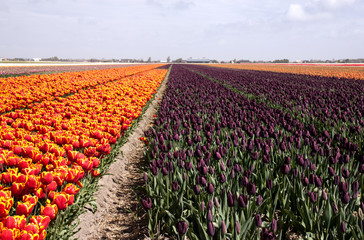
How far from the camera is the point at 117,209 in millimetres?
4199

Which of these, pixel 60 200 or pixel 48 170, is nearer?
pixel 60 200

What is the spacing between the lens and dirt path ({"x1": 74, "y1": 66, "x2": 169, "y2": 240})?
11.5 feet

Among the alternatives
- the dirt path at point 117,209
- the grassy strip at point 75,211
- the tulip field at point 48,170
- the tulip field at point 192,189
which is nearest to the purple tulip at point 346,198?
the tulip field at point 192,189

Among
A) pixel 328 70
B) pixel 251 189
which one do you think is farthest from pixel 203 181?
pixel 328 70

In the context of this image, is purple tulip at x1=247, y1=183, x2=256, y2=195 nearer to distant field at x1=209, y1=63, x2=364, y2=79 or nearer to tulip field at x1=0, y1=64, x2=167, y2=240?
tulip field at x1=0, y1=64, x2=167, y2=240

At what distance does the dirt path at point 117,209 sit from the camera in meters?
3.51

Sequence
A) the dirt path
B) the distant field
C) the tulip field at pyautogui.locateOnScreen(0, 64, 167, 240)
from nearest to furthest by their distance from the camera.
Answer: the tulip field at pyautogui.locateOnScreen(0, 64, 167, 240) → the dirt path → the distant field

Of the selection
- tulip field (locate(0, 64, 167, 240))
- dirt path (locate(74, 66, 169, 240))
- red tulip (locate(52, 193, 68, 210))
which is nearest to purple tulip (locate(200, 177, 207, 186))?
dirt path (locate(74, 66, 169, 240))

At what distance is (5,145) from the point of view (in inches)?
144

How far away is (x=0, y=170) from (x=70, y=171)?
48.7 inches

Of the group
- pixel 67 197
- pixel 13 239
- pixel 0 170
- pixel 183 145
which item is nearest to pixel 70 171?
pixel 67 197

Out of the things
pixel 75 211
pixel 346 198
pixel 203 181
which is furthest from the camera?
pixel 75 211

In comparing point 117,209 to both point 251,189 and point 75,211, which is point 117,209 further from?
point 251,189

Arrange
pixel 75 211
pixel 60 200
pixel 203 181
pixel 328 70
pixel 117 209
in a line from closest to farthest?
1. pixel 60 200
2. pixel 203 181
3. pixel 75 211
4. pixel 117 209
5. pixel 328 70
